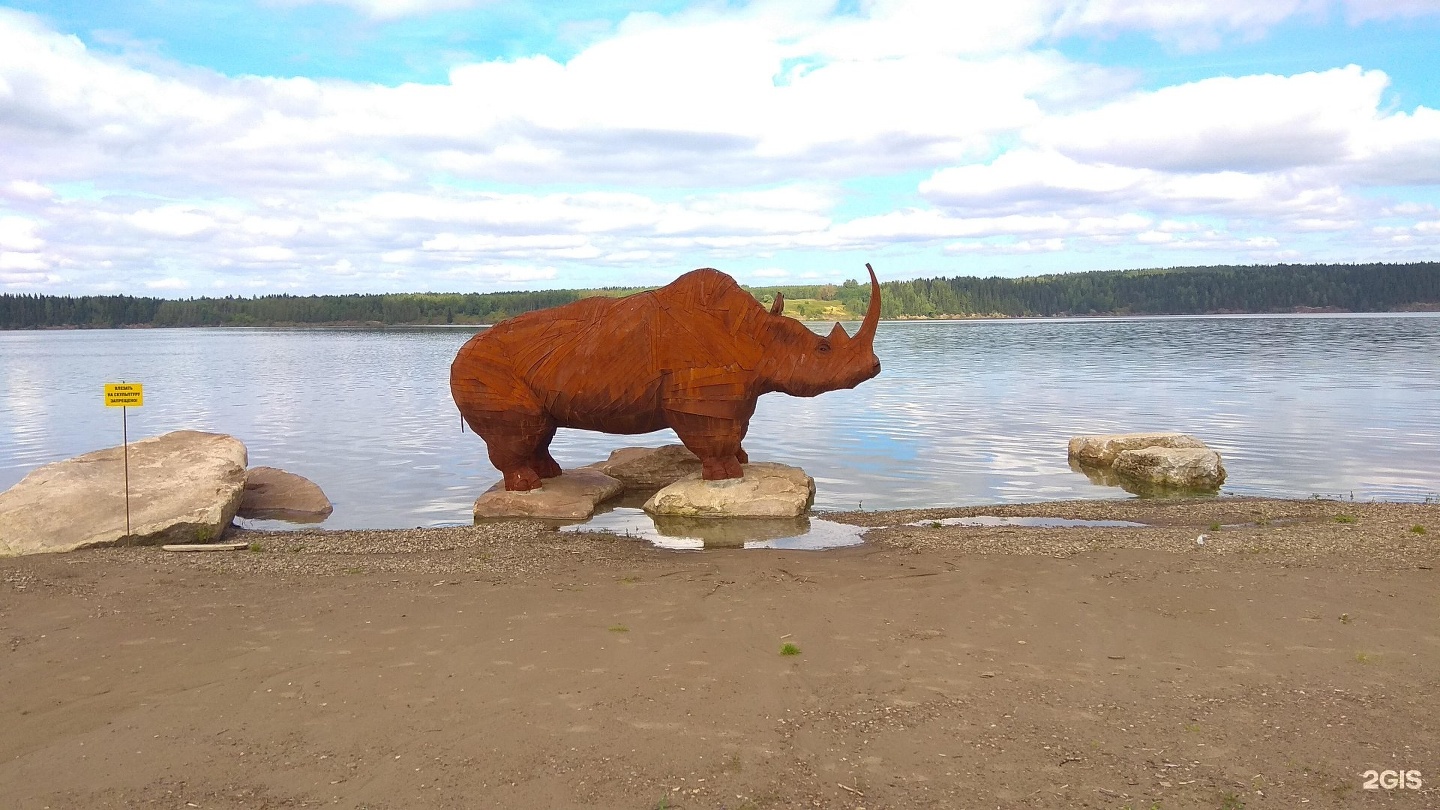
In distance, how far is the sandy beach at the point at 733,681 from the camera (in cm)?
504

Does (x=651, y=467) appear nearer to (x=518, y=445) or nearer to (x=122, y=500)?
(x=518, y=445)

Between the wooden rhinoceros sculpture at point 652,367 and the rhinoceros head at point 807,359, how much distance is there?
1 cm

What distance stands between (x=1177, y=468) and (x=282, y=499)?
570 inches

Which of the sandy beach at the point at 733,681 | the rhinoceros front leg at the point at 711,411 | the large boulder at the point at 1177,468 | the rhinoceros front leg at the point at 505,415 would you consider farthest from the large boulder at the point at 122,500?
the large boulder at the point at 1177,468

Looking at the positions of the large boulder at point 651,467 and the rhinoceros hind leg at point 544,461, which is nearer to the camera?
the rhinoceros hind leg at point 544,461

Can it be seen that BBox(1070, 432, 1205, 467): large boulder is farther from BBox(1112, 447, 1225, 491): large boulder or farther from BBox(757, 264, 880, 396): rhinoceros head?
BBox(757, 264, 880, 396): rhinoceros head

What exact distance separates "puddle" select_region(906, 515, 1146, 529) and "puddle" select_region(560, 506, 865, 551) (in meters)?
1.21

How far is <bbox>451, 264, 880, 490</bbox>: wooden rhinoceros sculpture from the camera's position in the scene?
13.7 metres

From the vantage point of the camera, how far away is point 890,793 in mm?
4914

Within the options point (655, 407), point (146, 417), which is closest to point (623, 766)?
point (655, 407)

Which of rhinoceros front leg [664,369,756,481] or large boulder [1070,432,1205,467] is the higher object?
rhinoceros front leg [664,369,756,481]

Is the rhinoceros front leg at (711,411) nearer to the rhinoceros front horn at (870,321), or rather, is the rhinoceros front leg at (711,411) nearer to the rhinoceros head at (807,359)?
the rhinoceros head at (807,359)

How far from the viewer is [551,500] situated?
14.4 meters

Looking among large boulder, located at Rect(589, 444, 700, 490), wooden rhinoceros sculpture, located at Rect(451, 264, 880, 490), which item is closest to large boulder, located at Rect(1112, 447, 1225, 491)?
wooden rhinoceros sculpture, located at Rect(451, 264, 880, 490)
